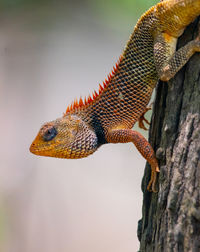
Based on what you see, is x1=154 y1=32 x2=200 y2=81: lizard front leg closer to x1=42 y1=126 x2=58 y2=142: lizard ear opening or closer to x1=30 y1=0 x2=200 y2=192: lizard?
x1=30 y1=0 x2=200 y2=192: lizard

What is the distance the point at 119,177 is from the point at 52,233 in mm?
1540

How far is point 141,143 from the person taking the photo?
2297mm

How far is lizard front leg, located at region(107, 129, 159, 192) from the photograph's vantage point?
2.19 metres

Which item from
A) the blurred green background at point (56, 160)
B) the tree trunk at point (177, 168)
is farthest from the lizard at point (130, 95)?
the blurred green background at point (56, 160)

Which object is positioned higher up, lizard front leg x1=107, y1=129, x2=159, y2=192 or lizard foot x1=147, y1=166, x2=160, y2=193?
lizard front leg x1=107, y1=129, x2=159, y2=192

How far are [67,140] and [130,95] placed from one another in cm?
61

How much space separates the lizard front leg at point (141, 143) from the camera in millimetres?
2186

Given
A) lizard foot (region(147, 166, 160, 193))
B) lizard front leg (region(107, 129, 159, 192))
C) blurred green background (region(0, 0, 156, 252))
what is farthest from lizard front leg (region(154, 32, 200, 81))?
blurred green background (region(0, 0, 156, 252))

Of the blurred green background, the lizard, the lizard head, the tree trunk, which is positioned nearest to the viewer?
the tree trunk

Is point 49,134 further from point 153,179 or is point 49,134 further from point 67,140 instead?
point 153,179

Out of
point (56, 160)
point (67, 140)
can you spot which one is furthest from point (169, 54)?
point (56, 160)

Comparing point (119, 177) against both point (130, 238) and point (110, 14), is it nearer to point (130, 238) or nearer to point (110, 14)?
point (130, 238)

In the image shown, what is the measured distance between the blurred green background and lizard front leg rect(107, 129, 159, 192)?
345cm

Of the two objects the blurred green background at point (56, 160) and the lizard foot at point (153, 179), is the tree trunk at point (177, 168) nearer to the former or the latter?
the lizard foot at point (153, 179)
